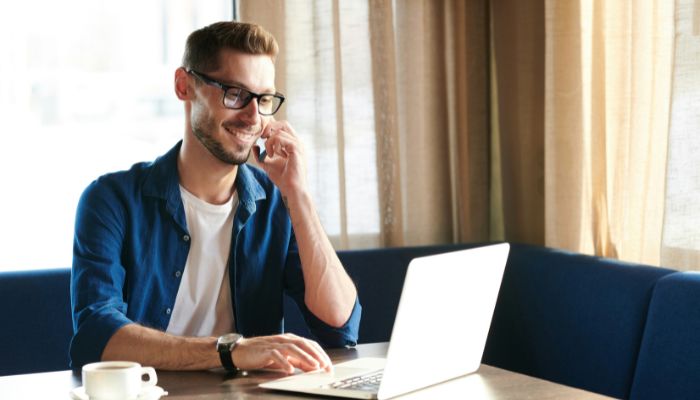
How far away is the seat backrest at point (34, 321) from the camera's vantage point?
2.86 m

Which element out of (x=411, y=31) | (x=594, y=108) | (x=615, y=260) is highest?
(x=411, y=31)

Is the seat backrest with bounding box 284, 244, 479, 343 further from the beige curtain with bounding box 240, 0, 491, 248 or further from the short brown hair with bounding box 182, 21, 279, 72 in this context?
the short brown hair with bounding box 182, 21, 279, 72

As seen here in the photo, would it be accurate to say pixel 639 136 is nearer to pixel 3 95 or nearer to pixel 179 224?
pixel 179 224

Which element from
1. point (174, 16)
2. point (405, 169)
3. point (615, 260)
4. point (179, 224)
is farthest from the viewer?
point (405, 169)

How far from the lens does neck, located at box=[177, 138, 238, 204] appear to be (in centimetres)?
234

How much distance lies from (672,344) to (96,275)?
1.33m

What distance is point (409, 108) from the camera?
3.51 meters

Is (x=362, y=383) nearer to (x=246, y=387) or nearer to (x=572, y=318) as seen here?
(x=246, y=387)

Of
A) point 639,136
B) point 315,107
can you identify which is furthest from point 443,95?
point 639,136

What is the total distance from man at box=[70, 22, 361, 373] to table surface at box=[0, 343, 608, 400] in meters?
0.38

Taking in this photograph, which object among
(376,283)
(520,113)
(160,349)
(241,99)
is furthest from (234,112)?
(520,113)

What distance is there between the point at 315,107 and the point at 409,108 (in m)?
0.35

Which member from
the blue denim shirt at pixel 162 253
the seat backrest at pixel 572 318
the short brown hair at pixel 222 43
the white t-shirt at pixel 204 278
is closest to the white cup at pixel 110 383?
the blue denim shirt at pixel 162 253

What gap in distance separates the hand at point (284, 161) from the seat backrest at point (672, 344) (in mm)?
913
